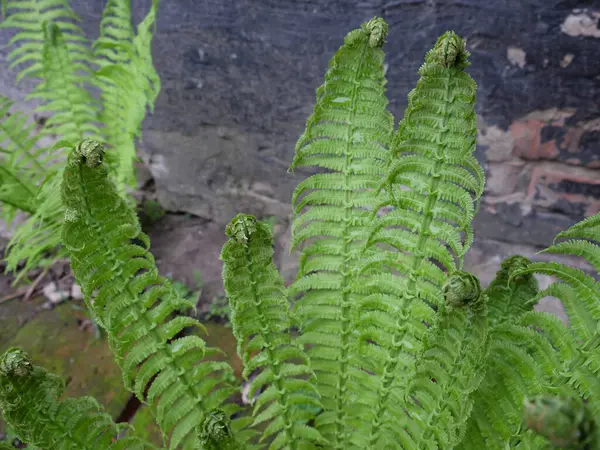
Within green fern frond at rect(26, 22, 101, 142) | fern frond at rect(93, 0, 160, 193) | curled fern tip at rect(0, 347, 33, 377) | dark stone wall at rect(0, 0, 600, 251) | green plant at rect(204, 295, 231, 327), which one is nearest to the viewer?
curled fern tip at rect(0, 347, 33, 377)

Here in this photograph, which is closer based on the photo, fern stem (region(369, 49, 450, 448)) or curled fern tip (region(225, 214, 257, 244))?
curled fern tip (region(225, 214, 257, 244))

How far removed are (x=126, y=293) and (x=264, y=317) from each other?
342 mm

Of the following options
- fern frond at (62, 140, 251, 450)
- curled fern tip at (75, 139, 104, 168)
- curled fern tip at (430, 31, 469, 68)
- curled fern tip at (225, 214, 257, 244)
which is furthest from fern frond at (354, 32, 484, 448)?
curled fern tip at (75, 139, 104, 168)

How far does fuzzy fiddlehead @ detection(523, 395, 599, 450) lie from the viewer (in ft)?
1.57

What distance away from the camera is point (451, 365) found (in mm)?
956

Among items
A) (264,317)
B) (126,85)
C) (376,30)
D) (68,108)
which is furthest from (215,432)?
(68,108)

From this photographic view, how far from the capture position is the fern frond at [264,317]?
0.97 metres

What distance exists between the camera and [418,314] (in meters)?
1.19

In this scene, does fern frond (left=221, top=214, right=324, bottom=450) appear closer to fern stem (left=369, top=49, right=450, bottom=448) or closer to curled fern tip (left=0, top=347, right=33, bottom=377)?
fern stem (left=369, top=49, right=450, bottom=448)

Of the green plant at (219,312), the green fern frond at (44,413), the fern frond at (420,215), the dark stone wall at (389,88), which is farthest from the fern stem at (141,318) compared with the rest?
the dark stone wall at (389,88)

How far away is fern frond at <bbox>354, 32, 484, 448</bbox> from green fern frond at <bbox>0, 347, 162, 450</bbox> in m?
0.67

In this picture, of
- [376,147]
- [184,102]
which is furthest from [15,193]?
[376,147]

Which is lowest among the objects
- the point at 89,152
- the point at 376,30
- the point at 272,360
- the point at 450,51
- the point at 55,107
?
the point at 272,360

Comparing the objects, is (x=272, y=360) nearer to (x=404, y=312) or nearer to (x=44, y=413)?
(x=404, y=312)
